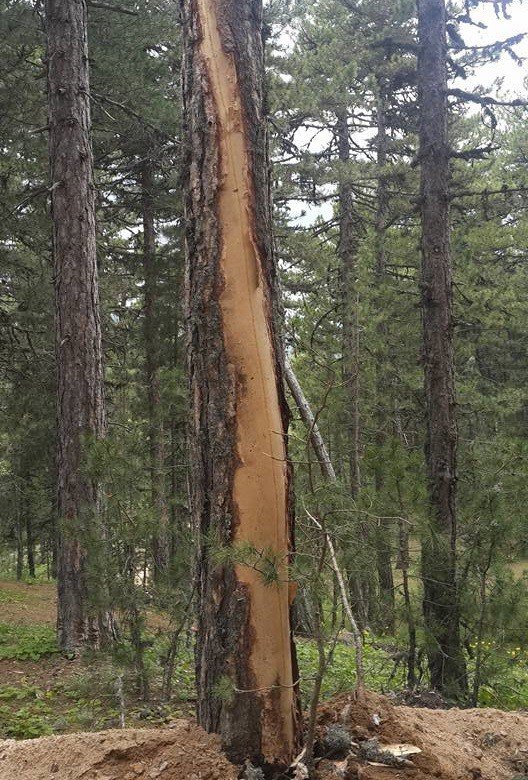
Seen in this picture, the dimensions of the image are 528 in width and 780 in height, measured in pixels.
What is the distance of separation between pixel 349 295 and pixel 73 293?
752cm

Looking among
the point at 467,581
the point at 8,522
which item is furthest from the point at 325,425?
the point at 8,522

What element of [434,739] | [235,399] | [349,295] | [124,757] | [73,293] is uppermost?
[349,295]

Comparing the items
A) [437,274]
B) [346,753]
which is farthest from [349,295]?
[346,753]

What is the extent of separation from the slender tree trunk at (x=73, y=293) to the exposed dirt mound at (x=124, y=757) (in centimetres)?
405

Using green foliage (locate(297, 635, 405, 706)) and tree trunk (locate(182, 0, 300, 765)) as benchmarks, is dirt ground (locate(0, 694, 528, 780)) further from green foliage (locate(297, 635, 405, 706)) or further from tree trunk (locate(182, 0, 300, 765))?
green foliage (locate(297, 635, 405, 706))

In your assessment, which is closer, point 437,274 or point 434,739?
point 434,739

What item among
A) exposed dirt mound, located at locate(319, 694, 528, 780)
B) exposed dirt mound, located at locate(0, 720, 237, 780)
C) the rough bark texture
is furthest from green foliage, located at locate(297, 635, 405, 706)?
exposed dirt mound, located at locate(0, 720, 237, 780)

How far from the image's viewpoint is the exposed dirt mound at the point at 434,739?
281 cm

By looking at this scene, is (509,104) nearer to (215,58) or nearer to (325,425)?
(215,58)

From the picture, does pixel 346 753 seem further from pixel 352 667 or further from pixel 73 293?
pixel 73 293

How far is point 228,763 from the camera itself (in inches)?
110

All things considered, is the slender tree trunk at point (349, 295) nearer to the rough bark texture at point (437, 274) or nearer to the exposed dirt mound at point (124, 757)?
the rough bark texture at point (437, 274)

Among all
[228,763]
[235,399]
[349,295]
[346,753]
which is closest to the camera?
[228,763]

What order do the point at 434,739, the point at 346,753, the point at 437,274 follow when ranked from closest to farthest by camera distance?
the point at 346,753 < the point at 434,739 < the point at 437,274
